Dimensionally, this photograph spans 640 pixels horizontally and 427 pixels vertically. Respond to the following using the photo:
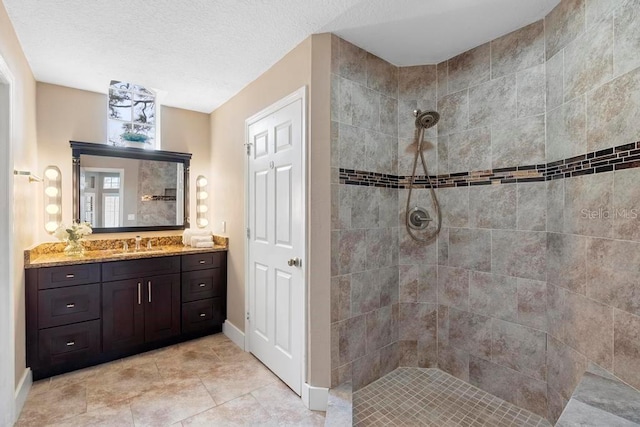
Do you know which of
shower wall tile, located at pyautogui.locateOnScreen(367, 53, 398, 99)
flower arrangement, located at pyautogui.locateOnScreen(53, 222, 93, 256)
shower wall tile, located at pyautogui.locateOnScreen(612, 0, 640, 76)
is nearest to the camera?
shower wall tile, located at pyautogui.locateOnScreen(612, 0, 640, 76)

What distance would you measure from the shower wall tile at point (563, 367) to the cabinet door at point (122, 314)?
123 inches

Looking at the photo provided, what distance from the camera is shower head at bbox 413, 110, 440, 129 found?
218 cm

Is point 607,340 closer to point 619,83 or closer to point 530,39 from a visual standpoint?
point 619,83

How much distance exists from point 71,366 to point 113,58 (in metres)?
2.45

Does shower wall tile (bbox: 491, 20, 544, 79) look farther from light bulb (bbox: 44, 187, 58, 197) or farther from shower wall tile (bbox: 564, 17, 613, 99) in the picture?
light bulb (bbox: 44, 187, 58, 197)

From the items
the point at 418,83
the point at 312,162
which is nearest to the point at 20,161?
the point at 312,162

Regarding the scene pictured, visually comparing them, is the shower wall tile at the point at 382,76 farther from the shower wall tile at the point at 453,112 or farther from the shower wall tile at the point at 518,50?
the shower wall tile at the point at 518,50

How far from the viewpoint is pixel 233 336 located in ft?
9.94

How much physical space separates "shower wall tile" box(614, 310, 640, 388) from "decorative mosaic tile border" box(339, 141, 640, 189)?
685mm

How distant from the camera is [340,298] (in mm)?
2055

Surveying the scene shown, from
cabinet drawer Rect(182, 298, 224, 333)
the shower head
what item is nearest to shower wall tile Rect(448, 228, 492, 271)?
the shower head

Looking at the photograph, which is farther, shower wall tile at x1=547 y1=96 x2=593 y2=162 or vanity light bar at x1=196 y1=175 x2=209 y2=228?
vanity light bar at x1=196 y1=175 x2=209 y2=228

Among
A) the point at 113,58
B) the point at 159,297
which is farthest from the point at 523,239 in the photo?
the point at 113,58

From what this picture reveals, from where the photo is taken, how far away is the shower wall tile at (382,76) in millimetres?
2232
